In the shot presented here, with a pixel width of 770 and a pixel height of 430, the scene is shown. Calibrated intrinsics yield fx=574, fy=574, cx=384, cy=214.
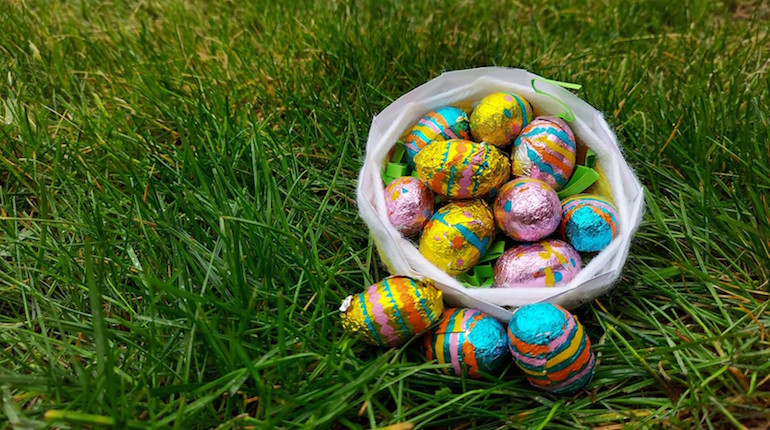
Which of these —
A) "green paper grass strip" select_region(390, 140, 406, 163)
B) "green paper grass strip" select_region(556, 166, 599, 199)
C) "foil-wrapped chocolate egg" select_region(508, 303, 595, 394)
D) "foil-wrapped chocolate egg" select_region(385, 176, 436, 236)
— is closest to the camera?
"foil-wrapped chocolate egg" select_region(508, 303, 595, 394)

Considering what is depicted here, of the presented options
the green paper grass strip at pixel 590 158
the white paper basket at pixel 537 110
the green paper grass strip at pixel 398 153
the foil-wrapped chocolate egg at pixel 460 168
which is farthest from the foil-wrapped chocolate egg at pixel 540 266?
the green paper grass strip at pixel 398 153

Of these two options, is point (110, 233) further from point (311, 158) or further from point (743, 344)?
point (743, 344)

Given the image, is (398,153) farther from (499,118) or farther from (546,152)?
(546,152)

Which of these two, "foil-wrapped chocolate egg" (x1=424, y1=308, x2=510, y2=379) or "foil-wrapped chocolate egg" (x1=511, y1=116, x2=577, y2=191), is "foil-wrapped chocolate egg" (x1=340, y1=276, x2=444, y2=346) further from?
"foil-wrapped chocolate egg" (x1=511, y1=116, x2=577, y2=191)

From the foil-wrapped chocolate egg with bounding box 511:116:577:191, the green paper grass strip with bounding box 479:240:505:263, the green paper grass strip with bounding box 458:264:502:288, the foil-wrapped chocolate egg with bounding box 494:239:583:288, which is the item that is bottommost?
the green paper grass strip with bounding box 458:264:502:288

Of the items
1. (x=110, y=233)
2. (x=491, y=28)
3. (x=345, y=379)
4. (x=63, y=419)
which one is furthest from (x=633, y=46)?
(x=63, y=419)

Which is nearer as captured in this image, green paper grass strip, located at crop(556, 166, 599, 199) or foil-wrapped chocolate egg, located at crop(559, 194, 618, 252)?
foil-wrapped chocolate egg, located at crop(559, 194, 618, 252)

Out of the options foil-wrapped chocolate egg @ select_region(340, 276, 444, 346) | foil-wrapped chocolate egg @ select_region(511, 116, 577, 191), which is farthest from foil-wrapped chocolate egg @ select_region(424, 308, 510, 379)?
foil-wrapped chocolate egg @ select_region(511, 116, 577, 191)

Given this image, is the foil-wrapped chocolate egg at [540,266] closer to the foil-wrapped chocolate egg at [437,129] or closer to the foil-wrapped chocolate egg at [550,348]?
the foil-wrapped chocolate egg at [550,348]
